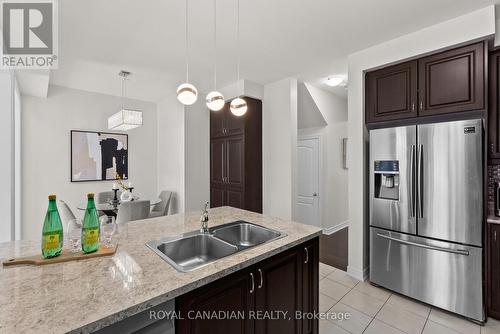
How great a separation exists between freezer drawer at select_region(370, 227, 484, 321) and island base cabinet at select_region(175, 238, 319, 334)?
4.07ft

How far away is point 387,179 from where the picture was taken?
101 inches

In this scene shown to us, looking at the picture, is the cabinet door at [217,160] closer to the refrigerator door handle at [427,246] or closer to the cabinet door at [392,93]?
the cabinet door at [392,93]

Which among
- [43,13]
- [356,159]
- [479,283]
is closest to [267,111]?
[356,159]

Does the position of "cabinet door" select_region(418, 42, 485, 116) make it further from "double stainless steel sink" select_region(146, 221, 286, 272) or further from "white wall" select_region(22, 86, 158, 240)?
"white wall" select_region(22, 86, 158, 240)

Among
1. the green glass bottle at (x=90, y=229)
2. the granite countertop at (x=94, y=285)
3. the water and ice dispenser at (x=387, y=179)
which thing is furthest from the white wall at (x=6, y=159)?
the water and ice dispenser at (x=387, y=179)

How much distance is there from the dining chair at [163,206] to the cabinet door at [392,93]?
3.43m

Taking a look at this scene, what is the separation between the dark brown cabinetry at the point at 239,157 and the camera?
3.80m

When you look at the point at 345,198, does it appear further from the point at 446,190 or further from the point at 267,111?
the point at 446,190

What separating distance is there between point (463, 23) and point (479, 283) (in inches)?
90.2

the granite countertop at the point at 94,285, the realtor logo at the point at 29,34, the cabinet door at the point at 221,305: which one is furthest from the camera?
the realtor logo at the point at 29,34

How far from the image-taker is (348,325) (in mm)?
2086

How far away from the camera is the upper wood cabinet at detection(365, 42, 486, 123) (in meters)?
2.10

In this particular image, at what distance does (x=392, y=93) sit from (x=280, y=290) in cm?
234

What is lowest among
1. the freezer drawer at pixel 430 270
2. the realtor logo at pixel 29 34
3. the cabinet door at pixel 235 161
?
the freezer drawer at pixel 430 270
